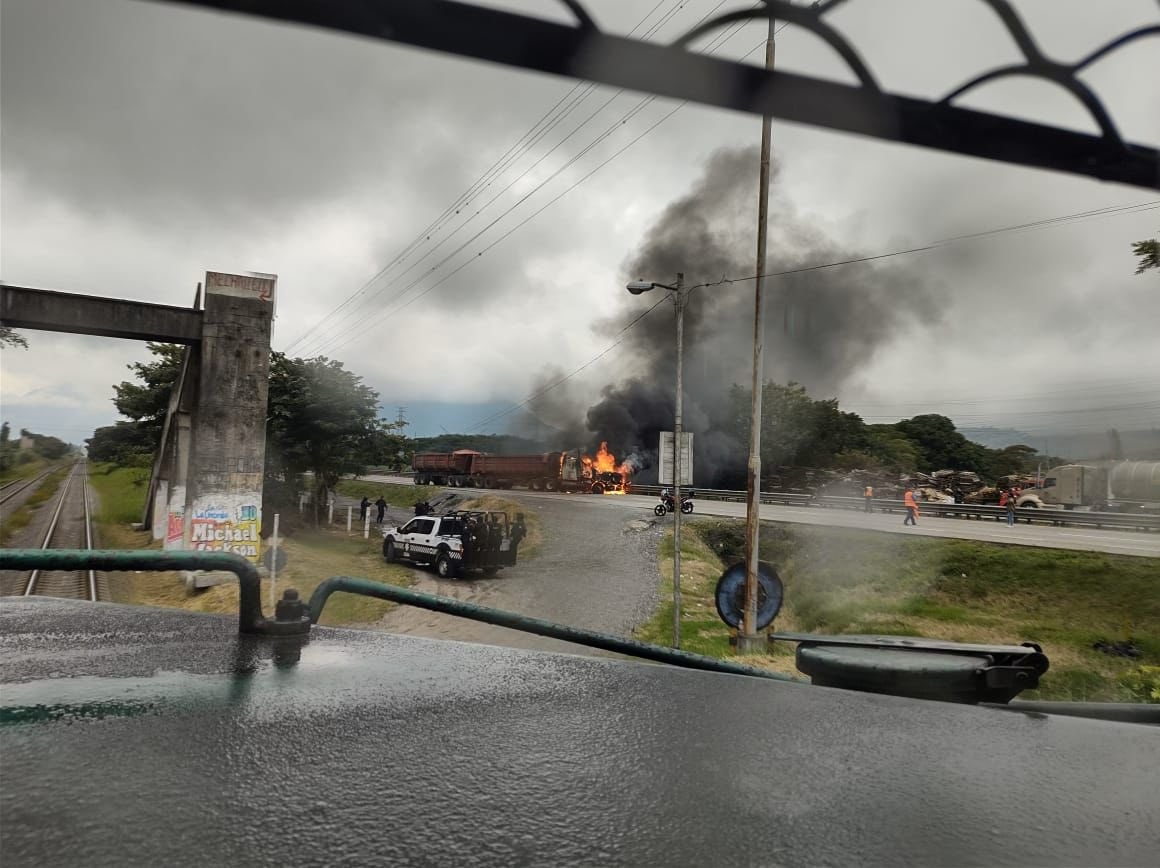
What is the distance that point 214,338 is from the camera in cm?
1681

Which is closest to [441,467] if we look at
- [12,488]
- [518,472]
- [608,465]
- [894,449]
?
[518,472]

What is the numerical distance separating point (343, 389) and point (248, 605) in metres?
26.6

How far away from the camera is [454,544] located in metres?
21.9

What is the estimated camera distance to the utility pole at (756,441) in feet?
47.9

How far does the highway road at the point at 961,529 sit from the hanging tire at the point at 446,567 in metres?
9.58

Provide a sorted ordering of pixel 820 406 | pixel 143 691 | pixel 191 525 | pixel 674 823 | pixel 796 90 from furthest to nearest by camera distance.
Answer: pixel 820 406 → pixel 191 525 → pixel 796 90 → pixel 143 691 → pixel 674 823

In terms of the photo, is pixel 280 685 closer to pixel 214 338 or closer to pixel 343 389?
pixel 214 338

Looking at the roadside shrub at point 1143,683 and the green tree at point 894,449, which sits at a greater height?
the green tree at point 894,449

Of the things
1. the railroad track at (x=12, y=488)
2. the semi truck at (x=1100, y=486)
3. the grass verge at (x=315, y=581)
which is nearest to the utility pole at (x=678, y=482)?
the grass verge at (x=315, y=581)

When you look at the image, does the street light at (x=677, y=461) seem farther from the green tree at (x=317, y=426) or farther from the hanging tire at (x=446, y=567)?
the green tree at (x=317, y=426)

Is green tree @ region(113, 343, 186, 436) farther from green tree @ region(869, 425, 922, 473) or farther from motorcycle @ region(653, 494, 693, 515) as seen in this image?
green tree @ region(869, 425, 922, 473)

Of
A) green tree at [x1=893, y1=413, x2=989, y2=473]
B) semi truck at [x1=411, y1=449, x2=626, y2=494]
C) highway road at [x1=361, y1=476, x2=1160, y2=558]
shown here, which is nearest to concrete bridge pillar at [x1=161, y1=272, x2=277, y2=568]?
highway road at [x1=361, y1=476, x2=1160, y2=558]

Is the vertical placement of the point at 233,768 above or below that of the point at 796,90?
below

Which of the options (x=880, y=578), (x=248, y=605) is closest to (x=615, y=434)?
(x=880, y=578)
